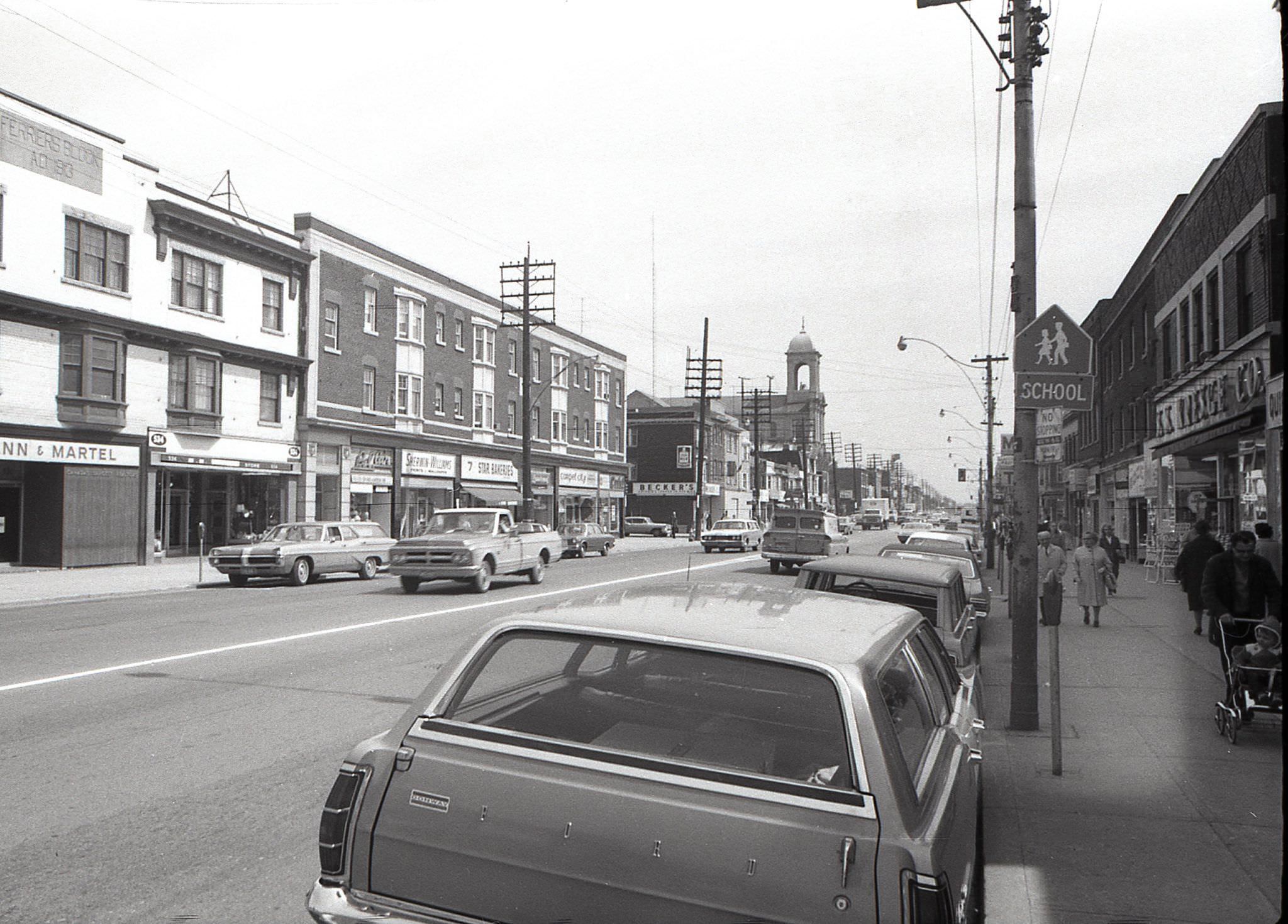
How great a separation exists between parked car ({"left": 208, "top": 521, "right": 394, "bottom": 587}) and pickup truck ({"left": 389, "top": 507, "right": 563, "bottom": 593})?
1.83 m

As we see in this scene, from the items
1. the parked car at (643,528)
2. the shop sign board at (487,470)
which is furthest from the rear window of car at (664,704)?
the parked car at (643,528)

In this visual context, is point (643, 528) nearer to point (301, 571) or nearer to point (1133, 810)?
point (301, 571)

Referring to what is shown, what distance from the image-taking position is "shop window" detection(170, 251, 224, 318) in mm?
30719

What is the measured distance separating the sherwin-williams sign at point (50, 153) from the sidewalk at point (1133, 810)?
26056mm

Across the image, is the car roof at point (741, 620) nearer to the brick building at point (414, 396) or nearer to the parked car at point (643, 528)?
the brick building at point (414, 396)

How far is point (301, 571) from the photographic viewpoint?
23203 mm

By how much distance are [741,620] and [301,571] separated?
21.3 meters

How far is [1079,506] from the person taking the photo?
2235 inches

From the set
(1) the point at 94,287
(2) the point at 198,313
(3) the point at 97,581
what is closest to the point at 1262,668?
(3) the point at 97,581

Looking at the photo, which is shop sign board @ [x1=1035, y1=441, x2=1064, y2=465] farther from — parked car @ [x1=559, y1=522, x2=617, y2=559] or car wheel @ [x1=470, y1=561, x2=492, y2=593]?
parked car @ [x1=559, y1=522, x2=617, y2=559]

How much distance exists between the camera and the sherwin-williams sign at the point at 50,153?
25.4 m

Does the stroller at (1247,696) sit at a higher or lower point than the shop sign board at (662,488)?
lower

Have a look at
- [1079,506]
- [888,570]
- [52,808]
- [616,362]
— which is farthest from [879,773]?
[616,362]

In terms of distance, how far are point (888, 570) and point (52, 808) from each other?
20.9 feet
